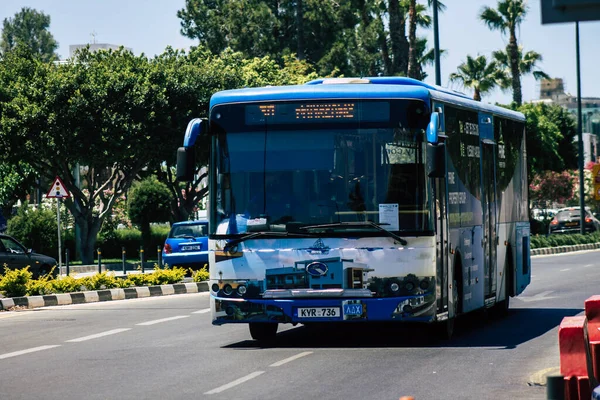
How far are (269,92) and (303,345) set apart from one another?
298cm

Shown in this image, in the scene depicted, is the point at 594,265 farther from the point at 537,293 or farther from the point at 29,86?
the point at 29,86

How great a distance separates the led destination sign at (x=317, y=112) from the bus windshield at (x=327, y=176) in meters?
0.03

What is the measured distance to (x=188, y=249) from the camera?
32.7 metres

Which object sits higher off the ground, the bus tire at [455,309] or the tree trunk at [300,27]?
the tree trunk at [300,27]

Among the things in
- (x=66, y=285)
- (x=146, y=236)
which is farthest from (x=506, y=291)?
(x=146, y=236)

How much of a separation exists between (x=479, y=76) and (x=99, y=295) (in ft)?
146

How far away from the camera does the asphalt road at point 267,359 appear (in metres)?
10.5

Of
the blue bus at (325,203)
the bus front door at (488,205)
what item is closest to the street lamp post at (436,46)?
the bus front door at (488,205)

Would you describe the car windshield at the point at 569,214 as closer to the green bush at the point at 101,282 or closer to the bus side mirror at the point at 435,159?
the green bush at the point at 101,282

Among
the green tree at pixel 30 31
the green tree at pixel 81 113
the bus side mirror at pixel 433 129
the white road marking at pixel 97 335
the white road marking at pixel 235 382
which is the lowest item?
the white road marking at pixel 97 335

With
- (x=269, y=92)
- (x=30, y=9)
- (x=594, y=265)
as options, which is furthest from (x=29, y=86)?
(x=30, y=9)

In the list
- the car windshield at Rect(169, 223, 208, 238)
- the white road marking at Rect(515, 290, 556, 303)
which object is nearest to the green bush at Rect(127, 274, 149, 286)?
the car windshield at Rect(169, 223, 208, 238)

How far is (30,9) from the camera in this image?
124938 millimetres

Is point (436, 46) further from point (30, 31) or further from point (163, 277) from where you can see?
point (30, 31)
